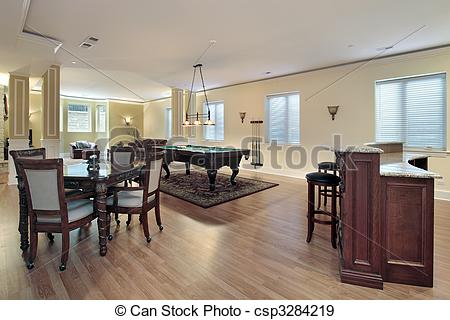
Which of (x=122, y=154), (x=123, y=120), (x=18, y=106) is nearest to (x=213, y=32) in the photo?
(x=122, y=154)

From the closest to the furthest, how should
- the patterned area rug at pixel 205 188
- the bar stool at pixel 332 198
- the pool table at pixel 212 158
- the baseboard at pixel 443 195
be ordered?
the bar stool at pixel 332 198 < the patterned area rug at pixel 205 188 < the baseboard at pixel 443 195 < the pool table at pixel 212 158

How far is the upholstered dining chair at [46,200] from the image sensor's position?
2.00 meters

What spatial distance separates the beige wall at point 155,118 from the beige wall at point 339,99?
4423mm

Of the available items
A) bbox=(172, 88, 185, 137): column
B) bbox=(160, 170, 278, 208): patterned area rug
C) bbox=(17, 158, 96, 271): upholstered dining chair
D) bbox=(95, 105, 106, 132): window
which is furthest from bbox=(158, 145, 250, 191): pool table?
bbox=(95, 105, 106, 132): window

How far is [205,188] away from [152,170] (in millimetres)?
2434

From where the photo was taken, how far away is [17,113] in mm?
5672

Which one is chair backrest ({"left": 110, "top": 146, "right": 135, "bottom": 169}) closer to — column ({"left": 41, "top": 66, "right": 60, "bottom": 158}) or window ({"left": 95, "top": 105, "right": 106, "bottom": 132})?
column ({"left": 41, "top": 66, "right": 60, "bottom": 158})

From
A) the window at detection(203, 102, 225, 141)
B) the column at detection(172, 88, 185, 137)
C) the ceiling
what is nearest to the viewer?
the ceiling

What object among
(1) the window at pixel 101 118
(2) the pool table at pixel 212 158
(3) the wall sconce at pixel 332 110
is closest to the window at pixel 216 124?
(2) the pool table at pixel 212 158

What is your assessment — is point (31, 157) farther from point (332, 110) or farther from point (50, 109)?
point (332, 110)

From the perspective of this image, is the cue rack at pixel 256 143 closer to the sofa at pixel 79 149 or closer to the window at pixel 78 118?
the sofa at pixel 79 149

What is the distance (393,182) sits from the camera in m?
1.84

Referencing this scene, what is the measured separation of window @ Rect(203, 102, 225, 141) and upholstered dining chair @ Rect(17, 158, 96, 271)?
6566 millimetres

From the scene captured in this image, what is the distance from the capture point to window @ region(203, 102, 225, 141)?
8438mm
